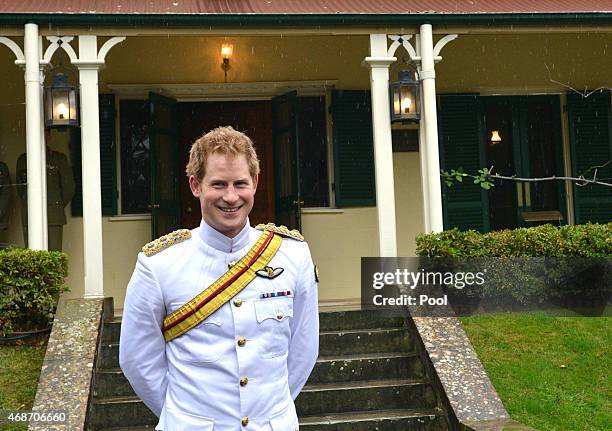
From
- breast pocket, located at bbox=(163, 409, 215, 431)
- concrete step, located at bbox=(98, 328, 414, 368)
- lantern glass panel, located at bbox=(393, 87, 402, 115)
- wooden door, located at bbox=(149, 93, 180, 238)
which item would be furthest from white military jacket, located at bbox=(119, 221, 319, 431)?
wooden door, located at bbox=(149, 93, 180, 238)

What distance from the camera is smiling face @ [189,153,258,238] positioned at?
216 centimetres

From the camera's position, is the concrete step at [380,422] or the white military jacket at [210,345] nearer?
the white military jacket at [210,345]

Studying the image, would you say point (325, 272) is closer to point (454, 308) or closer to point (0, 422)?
point (454, 308)

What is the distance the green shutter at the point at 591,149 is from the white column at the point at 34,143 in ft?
20.4

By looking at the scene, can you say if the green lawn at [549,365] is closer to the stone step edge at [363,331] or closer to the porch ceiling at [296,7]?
the stone step edge at [363,331]

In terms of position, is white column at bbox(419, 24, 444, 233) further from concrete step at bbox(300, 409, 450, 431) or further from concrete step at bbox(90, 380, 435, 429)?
concrete step at bbox(300, 409, 450, 431)

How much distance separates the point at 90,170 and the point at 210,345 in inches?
191

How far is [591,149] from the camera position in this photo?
9000 mm

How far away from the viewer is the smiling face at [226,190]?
216 cm

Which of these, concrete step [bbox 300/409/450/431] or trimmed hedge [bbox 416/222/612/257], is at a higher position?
trimmed hedge [bbox 416/222/612/257]

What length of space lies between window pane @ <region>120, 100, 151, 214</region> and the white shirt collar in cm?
643

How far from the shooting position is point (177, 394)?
2.16 meters

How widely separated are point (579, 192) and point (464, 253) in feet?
10.1

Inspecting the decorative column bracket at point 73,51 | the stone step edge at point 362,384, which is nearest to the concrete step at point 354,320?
the stone step edge at point 362,384
